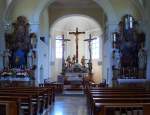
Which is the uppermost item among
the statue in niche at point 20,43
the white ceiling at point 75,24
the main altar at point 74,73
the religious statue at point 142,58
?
the white ceiling at point 75,24

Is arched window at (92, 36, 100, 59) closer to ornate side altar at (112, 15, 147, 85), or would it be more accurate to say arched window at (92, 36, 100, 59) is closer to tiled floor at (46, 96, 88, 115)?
ornate side altar at (112, 15, 147, 85)

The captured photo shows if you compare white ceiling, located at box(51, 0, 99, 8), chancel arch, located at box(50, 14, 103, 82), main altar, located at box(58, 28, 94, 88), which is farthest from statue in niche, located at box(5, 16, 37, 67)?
chancel arch, located at box(50, 14, 103, 82)

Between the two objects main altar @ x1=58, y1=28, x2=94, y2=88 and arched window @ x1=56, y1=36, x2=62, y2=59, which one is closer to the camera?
main altar @ x1=58, y1=28, x2=94, y2=88

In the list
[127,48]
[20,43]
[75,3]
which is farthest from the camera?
[75,3]

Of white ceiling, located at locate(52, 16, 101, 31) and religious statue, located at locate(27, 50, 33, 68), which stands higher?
white ceiling, located at locate(52, 16, 101, 31)

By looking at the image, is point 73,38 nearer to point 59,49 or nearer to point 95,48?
point 59,49

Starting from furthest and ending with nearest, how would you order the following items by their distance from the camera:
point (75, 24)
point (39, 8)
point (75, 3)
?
point (75, 24)
point (75, 3)
point (39, 8)

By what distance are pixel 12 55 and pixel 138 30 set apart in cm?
739

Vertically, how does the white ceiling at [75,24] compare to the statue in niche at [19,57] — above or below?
above

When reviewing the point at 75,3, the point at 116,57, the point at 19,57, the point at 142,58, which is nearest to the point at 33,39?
the point at 19,57

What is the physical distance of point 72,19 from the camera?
1382 inches

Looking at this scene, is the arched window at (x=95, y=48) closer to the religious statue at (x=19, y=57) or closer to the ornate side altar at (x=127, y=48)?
the ornate side altar at (x=127, y=48)

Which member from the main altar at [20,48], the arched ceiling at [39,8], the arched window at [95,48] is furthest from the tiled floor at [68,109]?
the arched window at [95,48]

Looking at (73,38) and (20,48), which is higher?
(73,38)
